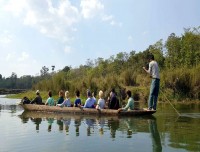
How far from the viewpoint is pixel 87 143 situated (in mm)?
10781

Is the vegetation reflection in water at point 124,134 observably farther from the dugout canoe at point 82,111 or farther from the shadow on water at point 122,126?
the dugout canoe at point 82,111

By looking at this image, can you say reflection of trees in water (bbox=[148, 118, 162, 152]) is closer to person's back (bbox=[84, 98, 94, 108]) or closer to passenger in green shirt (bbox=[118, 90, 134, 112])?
passenger in green shirt (bbox=[118, 90, 134, 112])

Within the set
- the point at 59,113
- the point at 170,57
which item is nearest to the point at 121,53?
the point at 170,57

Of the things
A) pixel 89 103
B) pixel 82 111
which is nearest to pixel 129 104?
pixel 89 103

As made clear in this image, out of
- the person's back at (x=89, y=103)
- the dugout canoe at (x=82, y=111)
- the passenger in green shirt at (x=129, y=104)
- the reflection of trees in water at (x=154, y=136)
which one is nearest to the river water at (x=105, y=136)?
the reflection of trees in water at (x=154, y=136)

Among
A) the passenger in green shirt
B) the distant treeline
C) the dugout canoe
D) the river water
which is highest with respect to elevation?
the distant treeline

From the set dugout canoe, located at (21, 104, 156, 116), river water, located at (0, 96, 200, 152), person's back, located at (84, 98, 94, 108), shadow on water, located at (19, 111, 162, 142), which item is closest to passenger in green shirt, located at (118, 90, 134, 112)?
dugout canoe, located at (21, 104, 156, 116)

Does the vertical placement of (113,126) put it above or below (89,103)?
below

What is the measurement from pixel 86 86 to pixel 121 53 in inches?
1524

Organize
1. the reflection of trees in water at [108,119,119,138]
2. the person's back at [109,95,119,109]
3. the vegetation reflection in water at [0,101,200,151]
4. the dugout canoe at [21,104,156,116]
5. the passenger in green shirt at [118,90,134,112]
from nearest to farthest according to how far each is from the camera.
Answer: the vegetation reflection in water at [0,101,200,151], the reflection of trees in water at [108,119,119,138], the dugout canoe at [21,104,156,116], the passenger in green shirt at [118,90,134,112], the person's back at [109,95,119,109]

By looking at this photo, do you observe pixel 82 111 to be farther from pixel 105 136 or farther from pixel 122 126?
pixel 105 136

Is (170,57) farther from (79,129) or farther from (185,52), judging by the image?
(79,129)

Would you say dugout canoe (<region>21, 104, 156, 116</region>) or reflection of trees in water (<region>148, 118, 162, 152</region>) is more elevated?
dugout canoe (<region>21, 104, 156, 116</region>)

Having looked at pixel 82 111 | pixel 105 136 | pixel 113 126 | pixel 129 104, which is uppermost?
pixel 129 104
